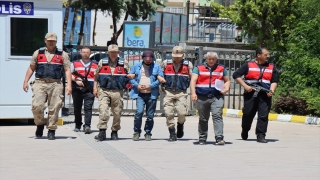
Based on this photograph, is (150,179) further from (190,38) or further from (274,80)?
(190,38)

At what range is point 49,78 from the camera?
525 inches

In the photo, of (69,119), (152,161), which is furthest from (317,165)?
(69,119)

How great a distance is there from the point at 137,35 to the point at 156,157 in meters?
10.9

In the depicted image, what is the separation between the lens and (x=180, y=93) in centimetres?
1327

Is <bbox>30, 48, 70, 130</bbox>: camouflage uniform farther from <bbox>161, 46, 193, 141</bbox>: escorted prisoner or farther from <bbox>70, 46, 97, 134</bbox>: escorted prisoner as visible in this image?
<bbox>161, 46, 193, 141</bbox>: escorted prisoner

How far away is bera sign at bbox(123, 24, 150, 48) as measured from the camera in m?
21.7

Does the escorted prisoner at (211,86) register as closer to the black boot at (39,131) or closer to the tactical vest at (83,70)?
the tactical vest at (83,70)

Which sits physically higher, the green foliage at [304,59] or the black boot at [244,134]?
the green foliage at [304,59]

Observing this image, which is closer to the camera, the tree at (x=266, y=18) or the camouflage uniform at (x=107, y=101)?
the camouflage uniform at (x=107, y=101)

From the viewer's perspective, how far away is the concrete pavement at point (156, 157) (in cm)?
1003

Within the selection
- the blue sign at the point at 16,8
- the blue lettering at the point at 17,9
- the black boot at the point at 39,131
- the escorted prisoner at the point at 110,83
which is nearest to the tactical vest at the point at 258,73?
the escorted prisoner at the point at 110,83

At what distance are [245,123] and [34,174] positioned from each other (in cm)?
505

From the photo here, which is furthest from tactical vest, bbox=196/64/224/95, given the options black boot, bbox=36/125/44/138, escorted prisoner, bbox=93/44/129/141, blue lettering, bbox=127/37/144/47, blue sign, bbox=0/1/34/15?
blue lettering, bbox=127/37/144/47

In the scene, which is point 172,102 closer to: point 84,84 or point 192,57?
point 84,84
